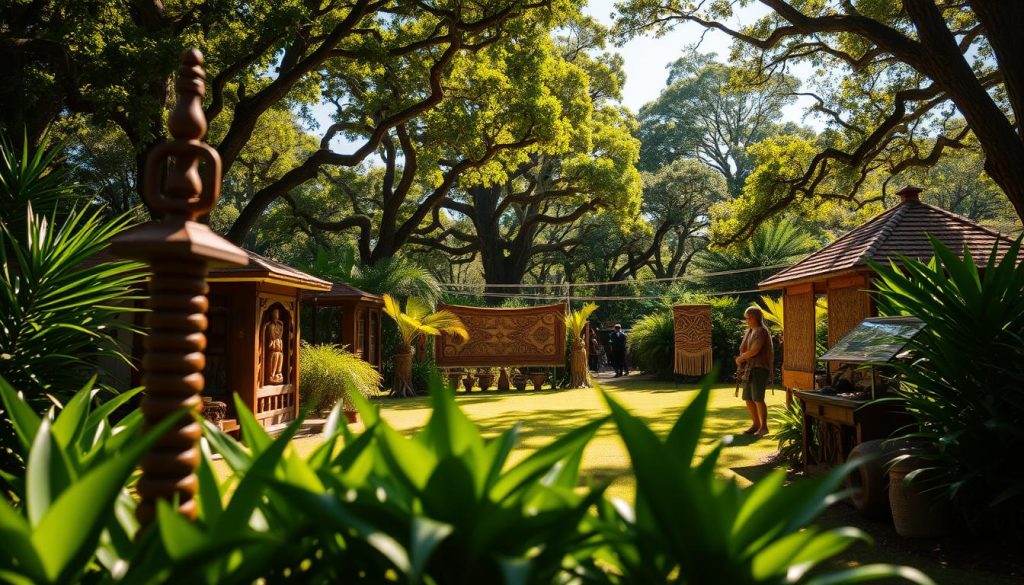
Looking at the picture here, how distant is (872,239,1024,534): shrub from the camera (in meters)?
4.29

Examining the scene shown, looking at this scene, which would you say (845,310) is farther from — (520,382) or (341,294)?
(520,382)

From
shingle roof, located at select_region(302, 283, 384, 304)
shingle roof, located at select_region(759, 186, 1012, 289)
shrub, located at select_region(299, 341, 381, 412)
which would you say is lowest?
shrub, located at select_region(299, 341, 381, 412)

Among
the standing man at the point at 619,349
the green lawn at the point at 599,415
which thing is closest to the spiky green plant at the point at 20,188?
the green lawn at the point at 599,415

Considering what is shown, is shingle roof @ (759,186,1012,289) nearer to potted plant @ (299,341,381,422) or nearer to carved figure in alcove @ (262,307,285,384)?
potted plant @ (299,341,381,422)

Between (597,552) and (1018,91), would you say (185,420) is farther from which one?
(1018,91)

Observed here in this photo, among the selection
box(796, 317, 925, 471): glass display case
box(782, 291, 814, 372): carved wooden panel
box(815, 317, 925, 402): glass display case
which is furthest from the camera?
box(782, 291, 814, 372): carved wooden panel

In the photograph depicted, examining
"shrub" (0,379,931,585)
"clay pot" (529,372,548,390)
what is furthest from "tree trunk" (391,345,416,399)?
"shrub" (0,379,931,585)

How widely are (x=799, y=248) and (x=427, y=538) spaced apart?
2514cm

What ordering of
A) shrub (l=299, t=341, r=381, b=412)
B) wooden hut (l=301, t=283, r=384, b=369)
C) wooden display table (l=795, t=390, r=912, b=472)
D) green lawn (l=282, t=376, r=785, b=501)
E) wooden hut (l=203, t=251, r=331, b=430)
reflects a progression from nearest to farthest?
wooden display table (l=795, t=390, r=912, b=472) < green lawn (l=282, t=376, r=785, b=501) < wooden hut (l=203, t=251, r=331, b=430) < shrub (l=299, t=341, r=381, b=412) < wooden hut (l=301, t=283, r=384, b=369)

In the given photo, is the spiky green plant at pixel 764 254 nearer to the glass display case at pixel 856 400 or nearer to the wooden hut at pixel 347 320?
the wooden hut at pixel 347 320

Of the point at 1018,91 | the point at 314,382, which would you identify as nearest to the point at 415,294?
the point at 314,382

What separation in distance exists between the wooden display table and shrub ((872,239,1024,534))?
1.99ft

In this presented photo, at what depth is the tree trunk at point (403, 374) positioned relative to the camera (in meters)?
17.5

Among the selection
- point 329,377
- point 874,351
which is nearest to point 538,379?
point 329,377
